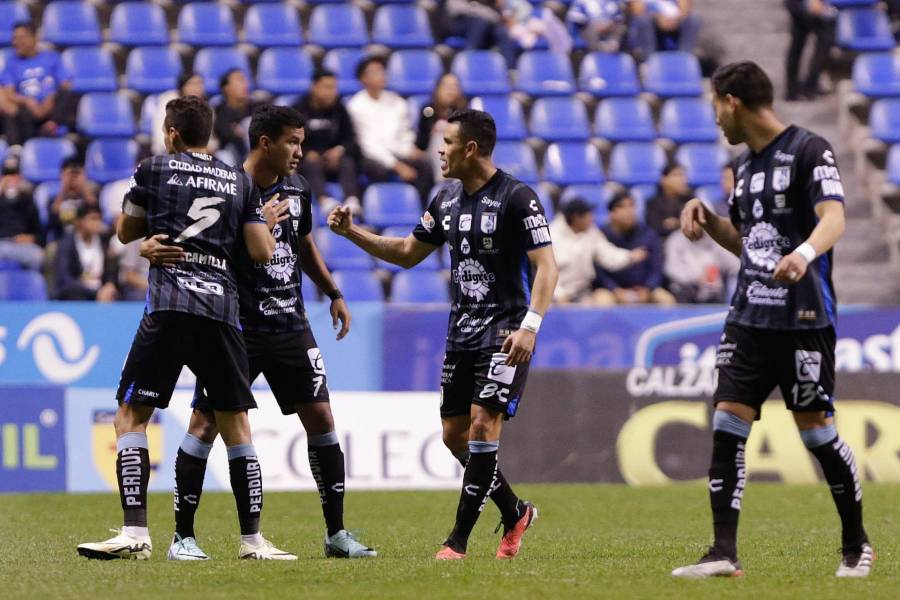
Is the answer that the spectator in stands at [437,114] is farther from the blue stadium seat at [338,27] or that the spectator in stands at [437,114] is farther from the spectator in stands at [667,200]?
the spectator in stands at [667,200]

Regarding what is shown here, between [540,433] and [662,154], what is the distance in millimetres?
5675

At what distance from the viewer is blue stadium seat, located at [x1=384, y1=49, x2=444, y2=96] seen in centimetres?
1861

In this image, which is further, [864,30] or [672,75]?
[864,30]

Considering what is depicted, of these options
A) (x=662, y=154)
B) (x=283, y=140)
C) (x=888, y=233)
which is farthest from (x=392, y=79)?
(x=283, y=140)

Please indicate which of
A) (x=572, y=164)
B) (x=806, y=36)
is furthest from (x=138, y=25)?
(x=806, y=36)

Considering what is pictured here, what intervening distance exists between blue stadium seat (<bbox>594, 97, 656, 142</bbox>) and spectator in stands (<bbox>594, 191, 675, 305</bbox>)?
3120 mm

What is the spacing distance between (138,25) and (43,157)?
2546mm

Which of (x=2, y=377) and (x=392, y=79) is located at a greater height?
(x=392, y=79)

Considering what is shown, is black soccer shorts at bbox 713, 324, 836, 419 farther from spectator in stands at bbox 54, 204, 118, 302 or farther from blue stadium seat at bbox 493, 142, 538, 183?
blue stadium seat at bbox 493, 142, 538, 183

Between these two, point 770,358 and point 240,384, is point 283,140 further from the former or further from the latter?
point 770,358

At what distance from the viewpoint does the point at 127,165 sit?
17.1 m

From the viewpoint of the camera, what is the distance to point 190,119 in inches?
292

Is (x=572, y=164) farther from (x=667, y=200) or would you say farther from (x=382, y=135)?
(x=382, y=135)

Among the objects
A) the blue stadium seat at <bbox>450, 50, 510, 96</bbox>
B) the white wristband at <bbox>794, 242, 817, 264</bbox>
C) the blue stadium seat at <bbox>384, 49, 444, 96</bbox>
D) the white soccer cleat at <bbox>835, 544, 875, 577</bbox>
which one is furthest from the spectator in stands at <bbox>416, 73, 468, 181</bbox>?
the white wristband at <bbox>794, 242, 817, 264</bbox>
